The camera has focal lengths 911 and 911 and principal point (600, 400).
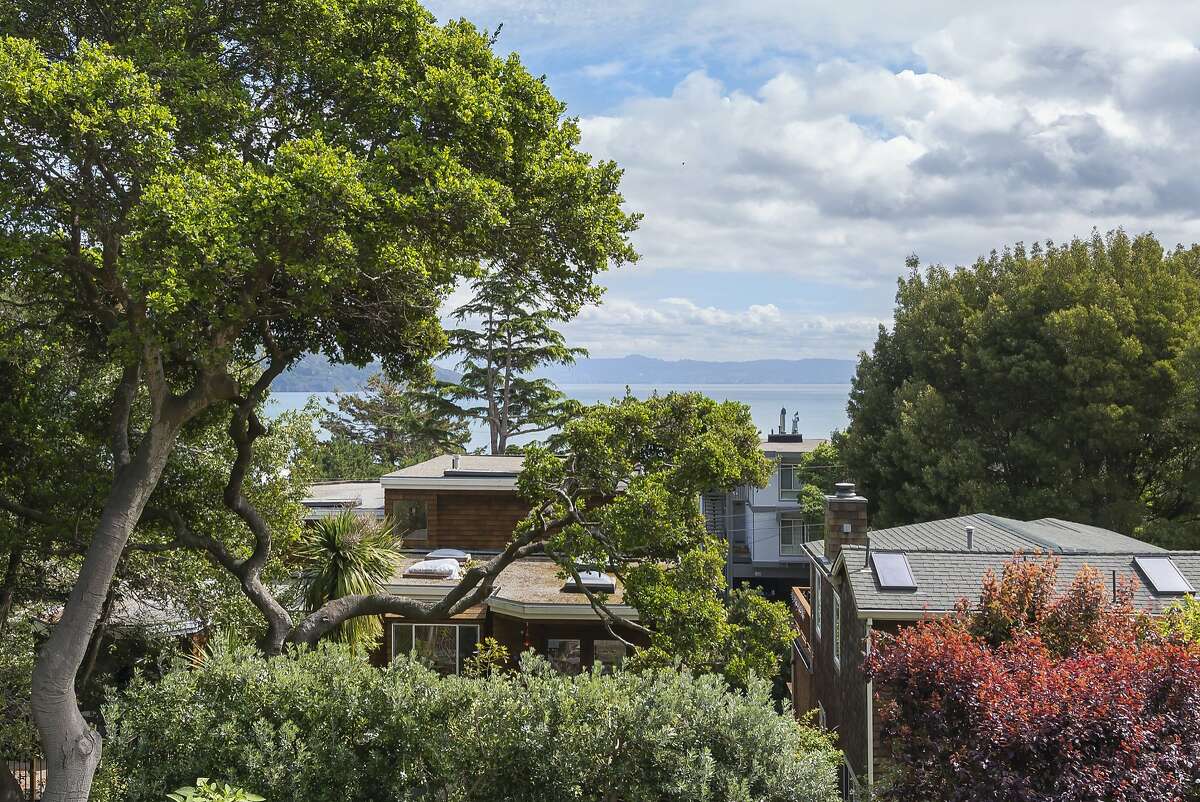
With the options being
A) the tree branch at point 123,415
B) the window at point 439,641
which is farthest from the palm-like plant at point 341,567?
the tree branch at point 123,415

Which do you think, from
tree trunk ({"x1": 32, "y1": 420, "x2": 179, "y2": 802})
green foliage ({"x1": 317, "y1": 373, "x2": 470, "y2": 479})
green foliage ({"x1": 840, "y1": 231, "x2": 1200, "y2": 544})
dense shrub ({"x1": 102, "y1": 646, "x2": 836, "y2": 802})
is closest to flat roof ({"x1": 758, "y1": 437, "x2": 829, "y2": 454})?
green foliage ({"x1": 840, "y1": 231, "x2": 1200, "y2": 544})

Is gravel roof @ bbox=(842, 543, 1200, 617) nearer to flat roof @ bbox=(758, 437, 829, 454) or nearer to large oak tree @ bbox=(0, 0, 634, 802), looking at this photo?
large oak tree @ bbox=(0, 0, 634, 802)

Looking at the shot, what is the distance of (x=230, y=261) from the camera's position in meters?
8.48

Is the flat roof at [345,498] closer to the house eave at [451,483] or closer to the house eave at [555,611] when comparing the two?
the house eave at [451,483]

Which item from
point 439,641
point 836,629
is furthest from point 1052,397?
point 439,641

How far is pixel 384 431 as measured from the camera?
54.4 metres

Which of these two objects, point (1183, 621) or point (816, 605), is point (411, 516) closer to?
point (816, 605)

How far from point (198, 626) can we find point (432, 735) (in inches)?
359

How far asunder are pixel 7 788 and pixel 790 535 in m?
33.7

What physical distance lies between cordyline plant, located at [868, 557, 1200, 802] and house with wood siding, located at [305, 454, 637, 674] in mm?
5113

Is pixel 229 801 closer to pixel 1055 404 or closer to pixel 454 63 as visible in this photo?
pixel 454 63

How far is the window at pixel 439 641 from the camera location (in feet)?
60.5

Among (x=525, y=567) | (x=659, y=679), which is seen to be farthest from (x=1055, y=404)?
(x=659, y=679)

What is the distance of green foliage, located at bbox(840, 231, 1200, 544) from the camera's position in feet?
84.5
